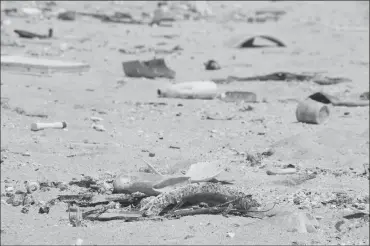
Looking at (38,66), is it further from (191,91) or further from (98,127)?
(98,127)

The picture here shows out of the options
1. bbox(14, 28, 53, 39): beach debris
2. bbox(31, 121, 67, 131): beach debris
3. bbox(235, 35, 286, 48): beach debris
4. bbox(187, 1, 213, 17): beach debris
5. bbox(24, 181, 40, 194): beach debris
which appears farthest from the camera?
bbox(187, 1, 213, 17): beach debris

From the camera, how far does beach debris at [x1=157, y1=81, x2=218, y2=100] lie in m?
7.36

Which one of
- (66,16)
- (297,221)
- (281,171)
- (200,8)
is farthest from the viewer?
(200,8)

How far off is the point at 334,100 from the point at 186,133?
5.80ft

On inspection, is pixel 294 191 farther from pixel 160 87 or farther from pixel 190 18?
pixel 190 18

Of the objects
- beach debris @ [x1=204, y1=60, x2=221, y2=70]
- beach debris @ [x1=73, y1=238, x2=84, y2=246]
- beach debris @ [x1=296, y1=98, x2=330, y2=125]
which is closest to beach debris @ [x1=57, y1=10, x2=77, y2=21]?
beach debris @ [x1=204, y1=60, x2=221, y2=70]

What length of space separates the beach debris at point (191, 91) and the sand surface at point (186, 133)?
126 millimetres

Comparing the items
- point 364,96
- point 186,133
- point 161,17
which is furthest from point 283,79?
point 161,17

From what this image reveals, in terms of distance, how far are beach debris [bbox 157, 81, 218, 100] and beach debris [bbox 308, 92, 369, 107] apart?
887 millimetres

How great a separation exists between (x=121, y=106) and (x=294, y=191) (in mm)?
2855

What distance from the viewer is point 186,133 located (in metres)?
6.01

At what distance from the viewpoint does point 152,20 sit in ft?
43.0

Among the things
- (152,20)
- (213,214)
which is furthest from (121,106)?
(152,20)

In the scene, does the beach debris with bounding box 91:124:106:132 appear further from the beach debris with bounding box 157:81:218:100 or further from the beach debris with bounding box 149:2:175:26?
the beach debris with bounding box 149:2:175:26
